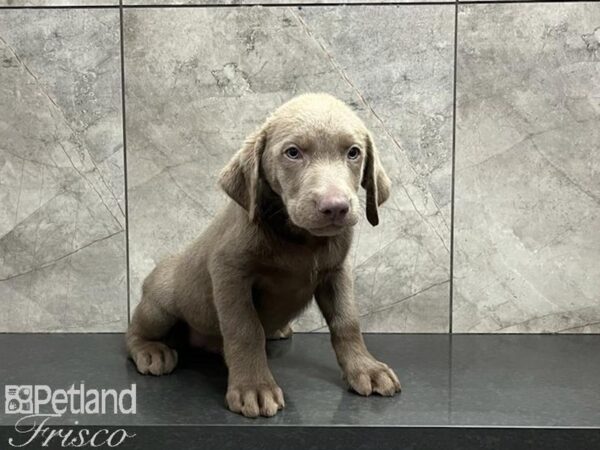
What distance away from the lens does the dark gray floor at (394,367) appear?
1844 mm

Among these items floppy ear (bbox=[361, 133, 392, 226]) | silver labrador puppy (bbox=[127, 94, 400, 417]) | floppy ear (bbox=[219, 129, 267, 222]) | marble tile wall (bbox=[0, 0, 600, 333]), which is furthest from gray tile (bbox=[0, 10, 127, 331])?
floppy ear (bbox=[361, 133, 392, 226])

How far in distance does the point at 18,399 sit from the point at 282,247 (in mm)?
902

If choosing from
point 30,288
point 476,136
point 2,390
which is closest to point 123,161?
point 30,288

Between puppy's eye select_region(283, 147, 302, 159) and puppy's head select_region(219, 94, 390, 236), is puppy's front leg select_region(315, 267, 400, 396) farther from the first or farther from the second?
puppy's eye select_region(283, 147, 302, 159)

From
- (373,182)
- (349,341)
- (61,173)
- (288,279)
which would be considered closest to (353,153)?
(373,182)

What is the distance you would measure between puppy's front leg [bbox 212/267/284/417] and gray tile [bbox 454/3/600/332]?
3.58 feet

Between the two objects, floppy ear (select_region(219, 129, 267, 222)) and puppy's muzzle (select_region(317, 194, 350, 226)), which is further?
floppy ear (select_region(219, 129, 267, 222))

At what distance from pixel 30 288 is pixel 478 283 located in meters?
1.82

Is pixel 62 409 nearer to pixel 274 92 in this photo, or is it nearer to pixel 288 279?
pixel 288 279

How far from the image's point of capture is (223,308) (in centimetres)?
195

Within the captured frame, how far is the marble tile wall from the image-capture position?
102 inches

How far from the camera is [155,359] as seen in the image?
2.22 m

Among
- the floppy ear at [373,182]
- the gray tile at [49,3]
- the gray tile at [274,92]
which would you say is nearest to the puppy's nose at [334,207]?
the floppy ear at [373,182]

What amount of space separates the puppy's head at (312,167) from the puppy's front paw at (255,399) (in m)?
0.47
